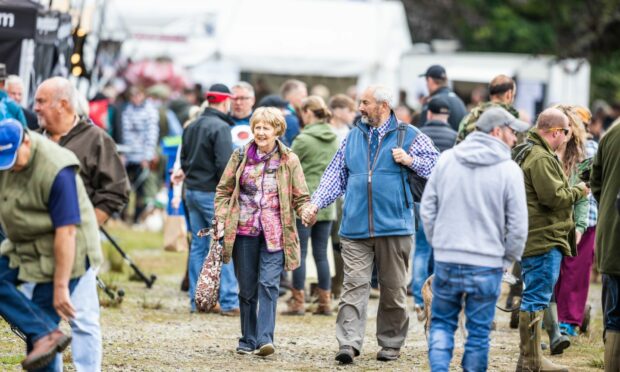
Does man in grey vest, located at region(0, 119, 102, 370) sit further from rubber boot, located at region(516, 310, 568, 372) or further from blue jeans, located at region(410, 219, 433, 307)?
blue jeans, located at region(410, 219, 433, 307)

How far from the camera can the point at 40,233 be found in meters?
6.91

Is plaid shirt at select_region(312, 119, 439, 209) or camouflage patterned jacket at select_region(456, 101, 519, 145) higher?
camouflage patterned jacket at select_region(456, 101, 519, 145)

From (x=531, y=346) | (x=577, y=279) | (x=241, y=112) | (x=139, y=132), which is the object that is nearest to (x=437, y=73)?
(x=241, y=112)

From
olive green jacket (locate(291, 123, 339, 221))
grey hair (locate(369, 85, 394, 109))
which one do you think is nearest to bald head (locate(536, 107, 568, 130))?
grey hair (locate(369, 85, 394, 109))

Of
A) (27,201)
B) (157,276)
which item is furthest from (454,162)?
(157,276)

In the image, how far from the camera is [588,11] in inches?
1252

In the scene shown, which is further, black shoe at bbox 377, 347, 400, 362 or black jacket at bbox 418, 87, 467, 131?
black jacket at bbox 418, 87, 467, 131

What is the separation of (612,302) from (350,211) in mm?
2237

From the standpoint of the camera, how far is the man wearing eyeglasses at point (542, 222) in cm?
890

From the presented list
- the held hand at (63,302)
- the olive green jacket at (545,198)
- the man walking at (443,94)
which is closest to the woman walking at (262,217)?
the olive green jacket at (545,198)

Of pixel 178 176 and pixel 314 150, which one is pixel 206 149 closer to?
pixel 178 176

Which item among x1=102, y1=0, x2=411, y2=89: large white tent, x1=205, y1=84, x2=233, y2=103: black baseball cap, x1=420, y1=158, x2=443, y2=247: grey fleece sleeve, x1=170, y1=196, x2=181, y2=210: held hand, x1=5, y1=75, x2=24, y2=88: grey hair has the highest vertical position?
x1=102, y1=0, x2=411, y2=89: large white tent

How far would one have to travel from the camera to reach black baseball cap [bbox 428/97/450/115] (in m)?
12.2

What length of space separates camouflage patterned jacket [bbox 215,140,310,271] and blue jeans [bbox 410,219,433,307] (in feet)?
9.81
